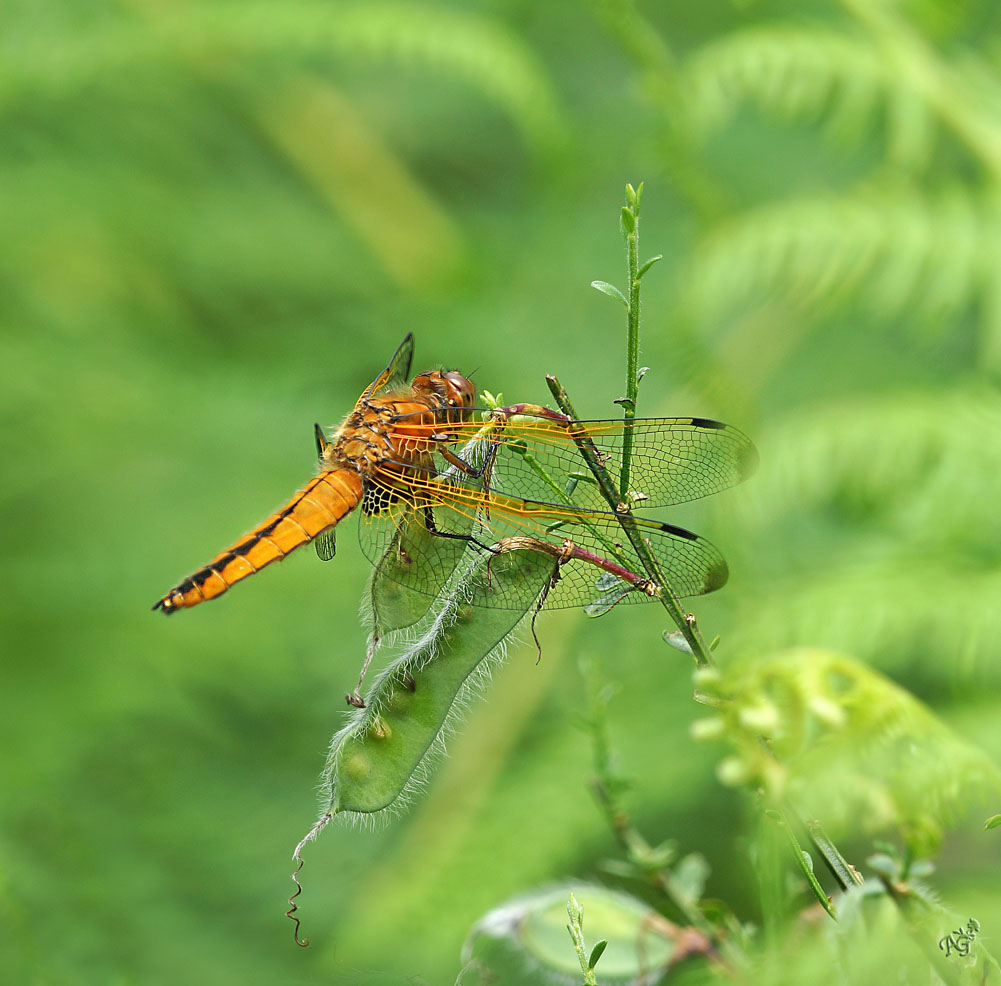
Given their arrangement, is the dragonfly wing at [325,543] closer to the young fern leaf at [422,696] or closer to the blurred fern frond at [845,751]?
the young fern leaf at [422,696]

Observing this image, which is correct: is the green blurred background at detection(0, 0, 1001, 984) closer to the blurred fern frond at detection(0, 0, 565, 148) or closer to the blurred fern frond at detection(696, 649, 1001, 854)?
the blurred fern frond at detection(0, 0, 565, 148)

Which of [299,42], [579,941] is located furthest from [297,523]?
[299,42]

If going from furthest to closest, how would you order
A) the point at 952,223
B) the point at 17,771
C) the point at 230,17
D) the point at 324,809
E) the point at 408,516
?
1. the point at 230,17
2. the point at 17,771
3. the point at 952,223
4. the point at 408,516
5. the point at 324,809

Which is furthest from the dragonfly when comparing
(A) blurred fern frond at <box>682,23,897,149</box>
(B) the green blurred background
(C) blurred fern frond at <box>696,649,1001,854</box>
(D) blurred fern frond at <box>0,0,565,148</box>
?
(D) blurred fern frond at <box>0,0,565,148</box>

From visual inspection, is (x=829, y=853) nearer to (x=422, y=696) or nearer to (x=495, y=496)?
(x=422, y=696)

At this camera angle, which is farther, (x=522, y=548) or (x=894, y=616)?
(x=894, y=616)

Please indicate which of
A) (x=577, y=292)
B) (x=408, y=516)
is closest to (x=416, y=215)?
(x=577, y=292)

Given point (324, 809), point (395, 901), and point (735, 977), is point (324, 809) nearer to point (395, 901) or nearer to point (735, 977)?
point (735, 977)
